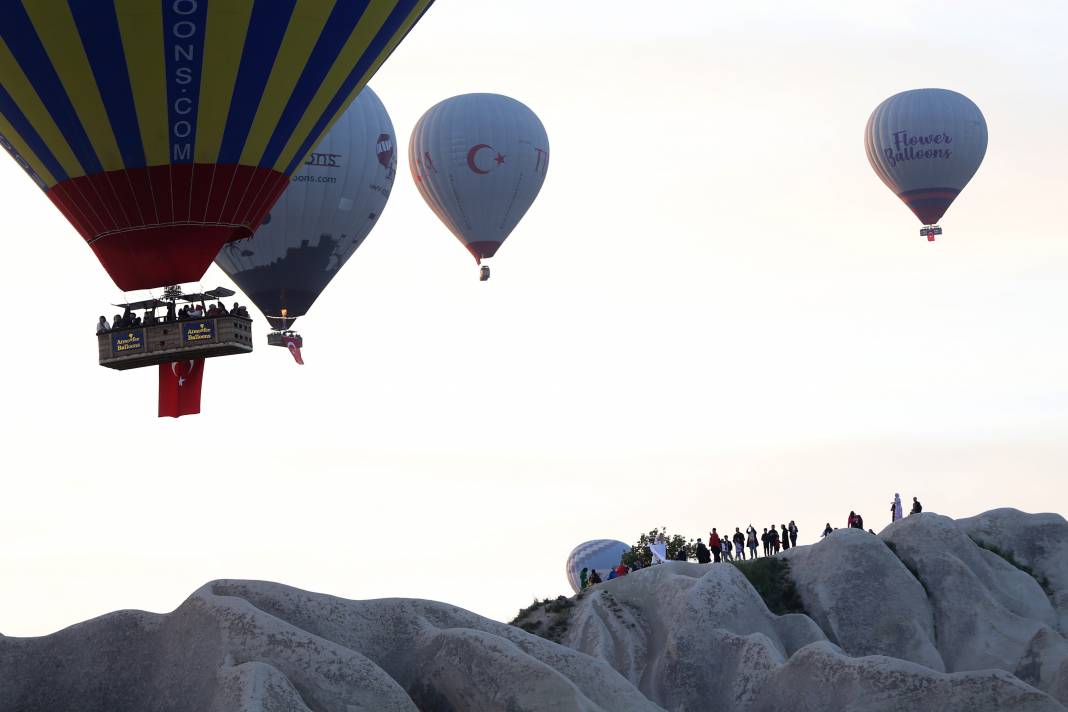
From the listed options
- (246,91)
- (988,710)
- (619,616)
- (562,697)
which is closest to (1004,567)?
(619,616)

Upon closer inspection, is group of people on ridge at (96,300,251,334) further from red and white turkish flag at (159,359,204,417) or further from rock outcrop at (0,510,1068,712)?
rock outcrop at (0,510,1068,712)

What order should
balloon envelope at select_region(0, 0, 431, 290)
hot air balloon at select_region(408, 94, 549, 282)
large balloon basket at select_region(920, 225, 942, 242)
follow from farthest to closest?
1. large balloon basket at select_region(920, 225, 942, 242)
2. hot air balloon at select_region(408, 94, 549, 282)
3. balloon envelope at select_region(0, 0, 431, 290)

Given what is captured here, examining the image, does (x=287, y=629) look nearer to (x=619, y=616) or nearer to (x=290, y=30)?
(x=290, y=30)

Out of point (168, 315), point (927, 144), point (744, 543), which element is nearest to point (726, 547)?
point (744, 543)

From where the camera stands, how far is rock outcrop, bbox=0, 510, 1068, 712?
4153 cm

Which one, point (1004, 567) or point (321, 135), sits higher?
point (321, 135)

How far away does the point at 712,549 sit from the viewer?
6681 cm

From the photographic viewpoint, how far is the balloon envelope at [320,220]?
66062mm

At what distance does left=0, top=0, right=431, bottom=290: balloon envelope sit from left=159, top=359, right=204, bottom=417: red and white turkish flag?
254 centimetres

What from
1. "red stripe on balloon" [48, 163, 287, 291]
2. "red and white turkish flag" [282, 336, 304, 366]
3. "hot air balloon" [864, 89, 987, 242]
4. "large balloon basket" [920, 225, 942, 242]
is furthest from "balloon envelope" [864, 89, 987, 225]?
"red stripe on balloon" [48, 163, 287, 291]

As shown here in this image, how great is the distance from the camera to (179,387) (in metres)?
49.3

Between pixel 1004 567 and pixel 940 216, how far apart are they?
3341 centimetres

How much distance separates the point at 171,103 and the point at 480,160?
37.0 m

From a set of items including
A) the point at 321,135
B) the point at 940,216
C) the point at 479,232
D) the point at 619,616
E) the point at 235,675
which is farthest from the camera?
the point at 940,216
